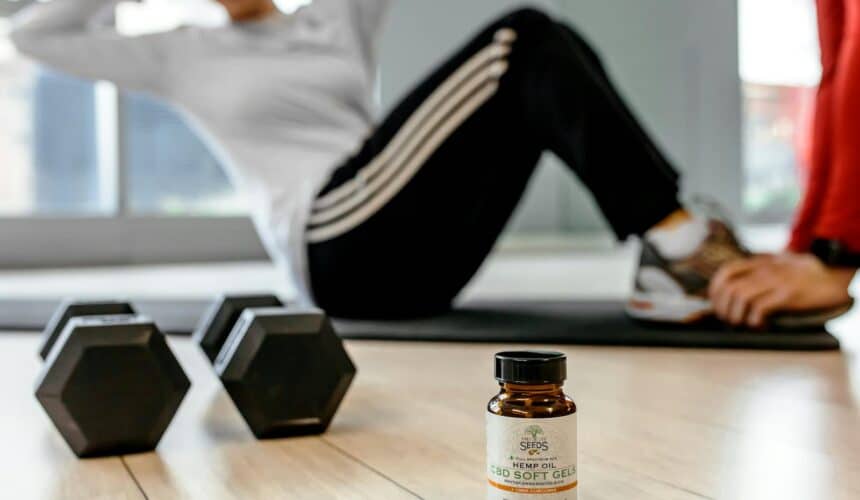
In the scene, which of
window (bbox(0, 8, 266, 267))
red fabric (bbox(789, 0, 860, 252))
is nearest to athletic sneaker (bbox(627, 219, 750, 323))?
red fabric (bbox(789, 0, 860, 252))

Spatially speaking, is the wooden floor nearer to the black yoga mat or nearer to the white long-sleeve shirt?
the black yoga mat

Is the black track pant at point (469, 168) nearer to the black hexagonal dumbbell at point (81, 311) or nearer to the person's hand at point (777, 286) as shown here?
the person's hand at point (777, 286)

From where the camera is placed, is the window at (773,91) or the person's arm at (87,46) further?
the window at (773,91)

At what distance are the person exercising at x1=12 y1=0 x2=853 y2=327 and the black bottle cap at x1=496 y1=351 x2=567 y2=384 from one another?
82 cm

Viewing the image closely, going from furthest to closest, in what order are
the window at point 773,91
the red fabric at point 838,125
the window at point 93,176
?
the window at point 773,91 → the window at point 93,176 → the red fabric at point 838,125

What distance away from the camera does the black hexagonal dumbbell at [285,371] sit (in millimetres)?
733

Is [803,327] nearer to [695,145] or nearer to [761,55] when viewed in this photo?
[695,145]

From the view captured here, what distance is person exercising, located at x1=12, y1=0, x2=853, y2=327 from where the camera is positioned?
1.32m

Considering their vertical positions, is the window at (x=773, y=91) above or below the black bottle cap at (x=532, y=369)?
below

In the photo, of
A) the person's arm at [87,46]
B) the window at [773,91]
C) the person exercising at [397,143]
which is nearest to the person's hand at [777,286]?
the person exercising at [397,143]

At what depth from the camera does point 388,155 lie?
1.48 m

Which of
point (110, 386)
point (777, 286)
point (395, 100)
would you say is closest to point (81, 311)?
point (110, 386)

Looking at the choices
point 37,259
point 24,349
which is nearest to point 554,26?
point 24,349

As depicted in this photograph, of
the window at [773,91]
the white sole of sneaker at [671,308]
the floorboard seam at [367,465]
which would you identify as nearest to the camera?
the floorboard seam at [367,465]
